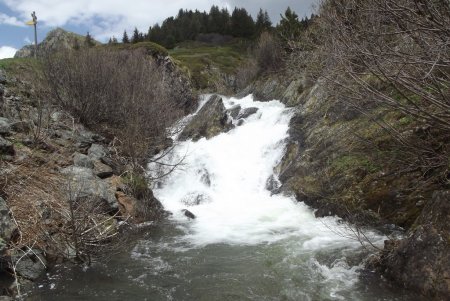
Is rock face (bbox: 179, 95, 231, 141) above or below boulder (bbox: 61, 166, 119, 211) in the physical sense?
above

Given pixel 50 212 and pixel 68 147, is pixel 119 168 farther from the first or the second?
pixel 50 212

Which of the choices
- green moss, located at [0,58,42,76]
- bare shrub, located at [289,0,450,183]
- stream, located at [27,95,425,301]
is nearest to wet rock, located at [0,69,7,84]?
green moss, located at [0,58,42,76]

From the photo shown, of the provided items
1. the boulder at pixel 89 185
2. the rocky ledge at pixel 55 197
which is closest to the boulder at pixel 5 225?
the rocky ledge at pixel 55 197

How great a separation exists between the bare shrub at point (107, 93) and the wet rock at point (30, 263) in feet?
30.6

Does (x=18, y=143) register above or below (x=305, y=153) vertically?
above

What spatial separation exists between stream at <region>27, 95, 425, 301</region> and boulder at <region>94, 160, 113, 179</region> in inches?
106

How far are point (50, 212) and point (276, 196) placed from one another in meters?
8.76

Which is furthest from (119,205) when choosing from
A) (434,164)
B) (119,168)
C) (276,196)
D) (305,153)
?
(434,164)

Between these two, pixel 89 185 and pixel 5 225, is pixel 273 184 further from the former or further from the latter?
pixel 5 225

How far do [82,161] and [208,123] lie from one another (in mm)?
11421

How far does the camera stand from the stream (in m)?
7.93

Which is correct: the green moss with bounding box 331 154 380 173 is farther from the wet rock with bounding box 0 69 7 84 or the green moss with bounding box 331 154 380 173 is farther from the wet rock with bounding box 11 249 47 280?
the wet rock with bounding box 0 69 7 84

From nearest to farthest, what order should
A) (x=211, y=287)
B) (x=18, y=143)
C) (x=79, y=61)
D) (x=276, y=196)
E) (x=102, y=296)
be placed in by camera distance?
(x=102, y=296), (x=211, y=287), (x=18, y=143), (x=276, y=196), (x=79, y=61)

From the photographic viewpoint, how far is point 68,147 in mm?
14875
